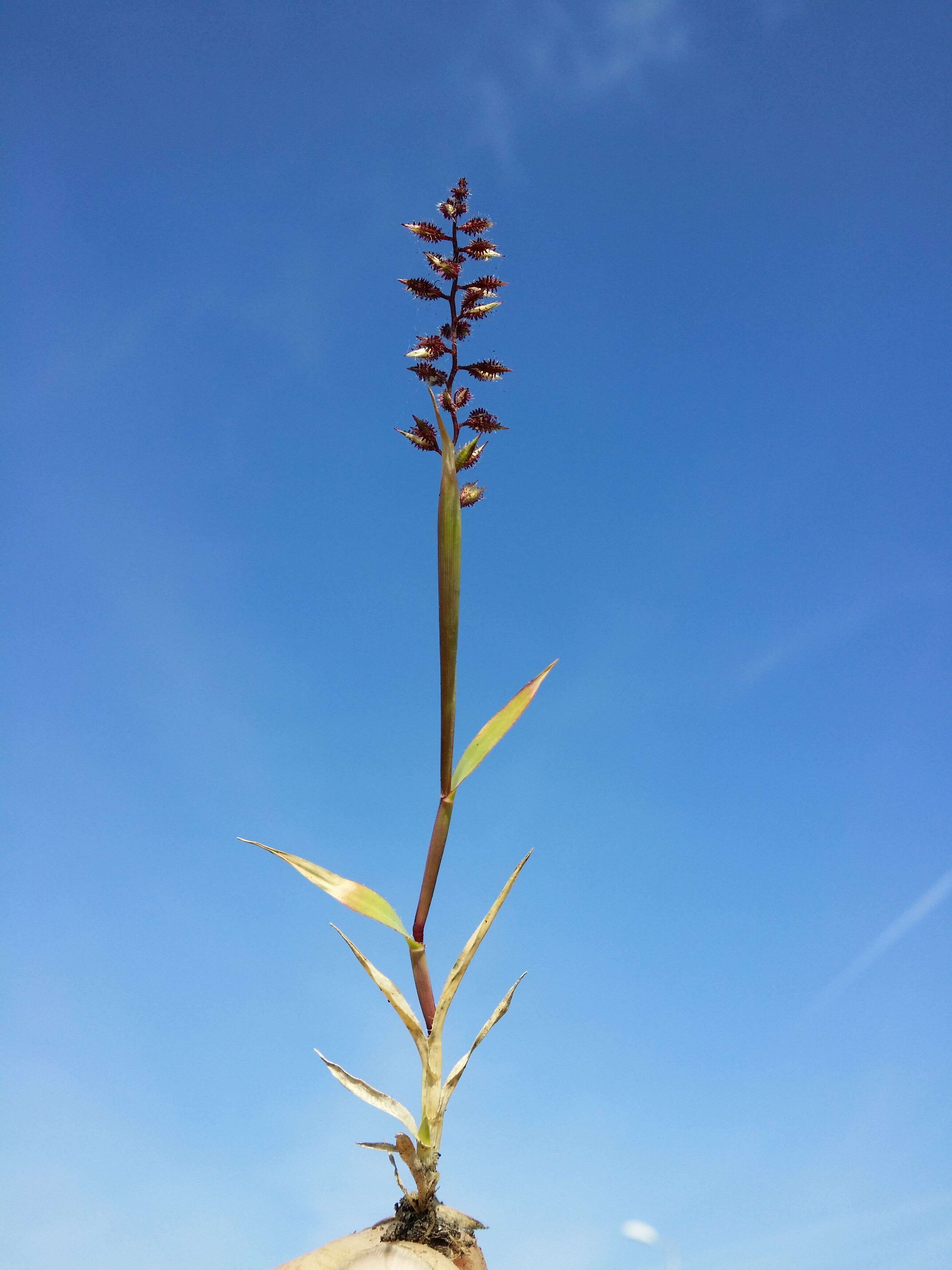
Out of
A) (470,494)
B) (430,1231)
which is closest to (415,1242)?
(430,1231)

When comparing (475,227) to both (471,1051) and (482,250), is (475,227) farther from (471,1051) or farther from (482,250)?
(471,1051)

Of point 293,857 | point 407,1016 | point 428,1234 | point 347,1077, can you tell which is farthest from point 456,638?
point 428,1234

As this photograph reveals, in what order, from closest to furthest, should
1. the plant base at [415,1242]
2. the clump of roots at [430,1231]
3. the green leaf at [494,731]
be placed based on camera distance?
the plant base at [415,1242]
the clump of roots at [430,1231]
the green leaf at [494,731]

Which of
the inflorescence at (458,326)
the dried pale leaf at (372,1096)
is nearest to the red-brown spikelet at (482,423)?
the inflorescence at (458,326)

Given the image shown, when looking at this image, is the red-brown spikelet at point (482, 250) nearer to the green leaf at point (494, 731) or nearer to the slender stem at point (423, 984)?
the green leaf at point (494, 731)

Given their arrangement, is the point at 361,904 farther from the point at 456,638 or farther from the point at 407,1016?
the point at 456,638

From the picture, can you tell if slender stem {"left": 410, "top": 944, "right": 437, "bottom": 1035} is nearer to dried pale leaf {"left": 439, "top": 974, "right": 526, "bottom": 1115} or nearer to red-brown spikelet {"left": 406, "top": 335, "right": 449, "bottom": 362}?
dried pale leaf {"left": 439, "top": 974, "right": 526, "bottom": 1115}
